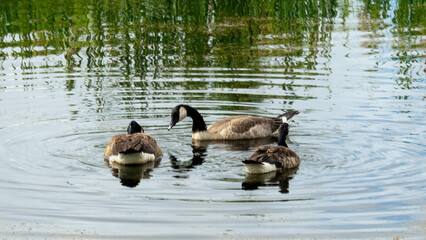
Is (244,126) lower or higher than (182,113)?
lower

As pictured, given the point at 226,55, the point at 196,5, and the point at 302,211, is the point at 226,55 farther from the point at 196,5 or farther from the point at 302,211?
the point at 302,211

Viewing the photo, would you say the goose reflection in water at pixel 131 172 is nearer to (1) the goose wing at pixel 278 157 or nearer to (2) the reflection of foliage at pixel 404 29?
(1) the goose wing at pixel 278 157

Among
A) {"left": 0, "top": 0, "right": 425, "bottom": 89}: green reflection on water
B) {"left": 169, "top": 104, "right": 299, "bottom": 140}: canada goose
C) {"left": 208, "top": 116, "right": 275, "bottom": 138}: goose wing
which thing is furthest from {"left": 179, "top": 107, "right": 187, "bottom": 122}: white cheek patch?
{"left": 0, "top": 0, "right": 425, "bottom": 89}: green reflection on water

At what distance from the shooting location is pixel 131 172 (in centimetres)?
1274

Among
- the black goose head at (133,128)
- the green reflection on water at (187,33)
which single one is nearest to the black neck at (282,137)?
the black goose head at (133,128)

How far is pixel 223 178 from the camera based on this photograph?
11.9 m

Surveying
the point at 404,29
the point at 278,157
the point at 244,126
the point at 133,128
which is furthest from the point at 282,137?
the point at 404,29

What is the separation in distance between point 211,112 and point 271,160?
4462 millimetres

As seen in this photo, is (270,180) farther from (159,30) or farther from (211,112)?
(159,30)

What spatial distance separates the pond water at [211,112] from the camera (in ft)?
32.7

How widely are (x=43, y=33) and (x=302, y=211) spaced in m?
14.5

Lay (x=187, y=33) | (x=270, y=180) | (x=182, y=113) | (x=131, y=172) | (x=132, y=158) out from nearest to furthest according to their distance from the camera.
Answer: (x=270, y=180) → (x=131, y=172) → (x=132, y=158) → (x=182, y=113) → (x=187, y=33)

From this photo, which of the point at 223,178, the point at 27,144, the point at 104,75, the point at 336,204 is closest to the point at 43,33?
the point at 104,75

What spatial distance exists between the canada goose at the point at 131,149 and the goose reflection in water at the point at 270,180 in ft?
5.97
